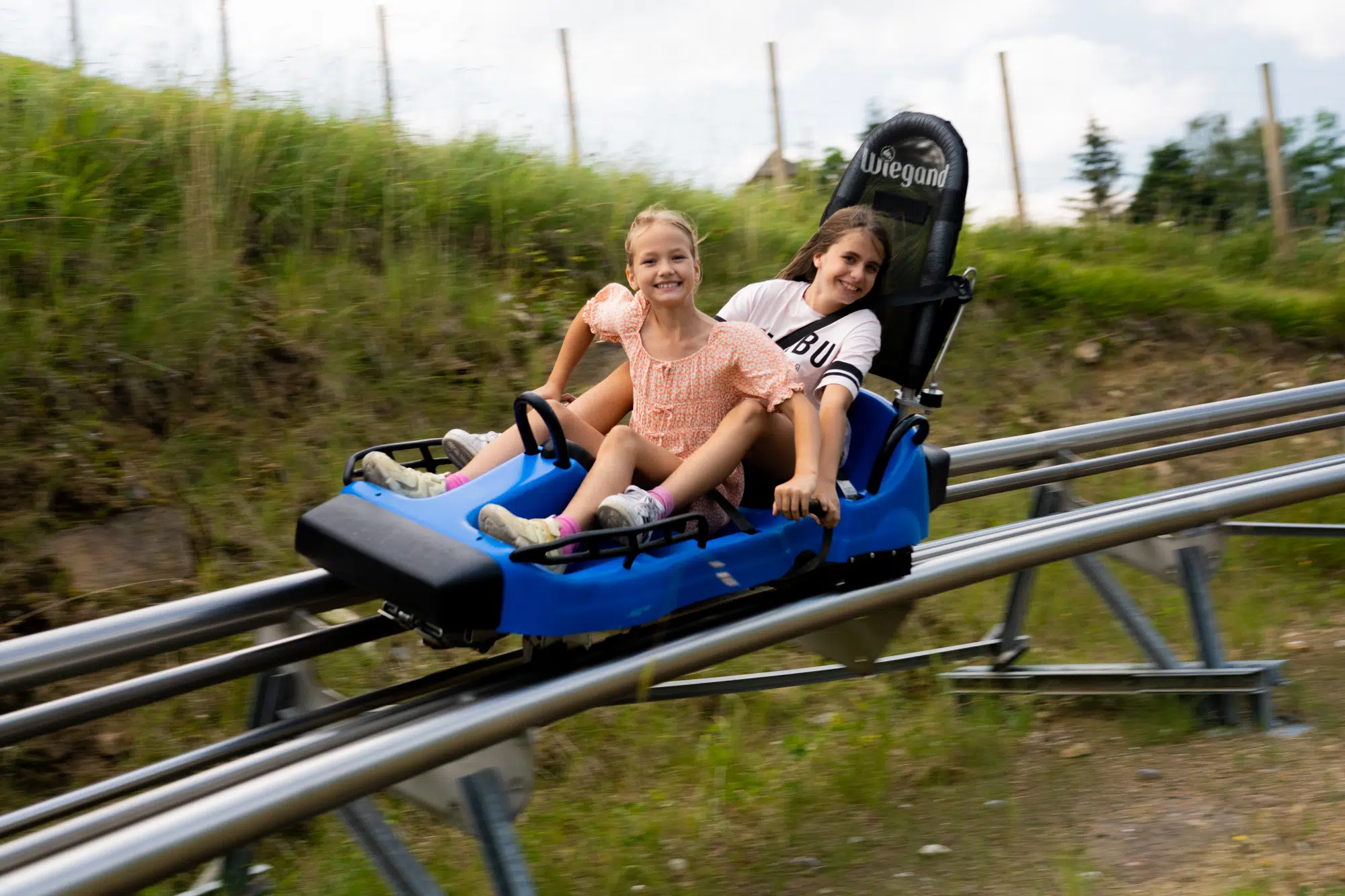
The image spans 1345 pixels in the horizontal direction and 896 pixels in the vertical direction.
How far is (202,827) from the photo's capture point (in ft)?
5.52

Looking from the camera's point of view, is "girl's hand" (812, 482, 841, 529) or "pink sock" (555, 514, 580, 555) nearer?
"pink sock" (555, 514, 580, 555)

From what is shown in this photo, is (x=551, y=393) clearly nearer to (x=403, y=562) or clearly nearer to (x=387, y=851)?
(x=403, y=562)

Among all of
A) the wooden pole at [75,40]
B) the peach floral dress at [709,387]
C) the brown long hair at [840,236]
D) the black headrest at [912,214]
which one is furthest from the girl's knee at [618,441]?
the wooden pole at [75,40]

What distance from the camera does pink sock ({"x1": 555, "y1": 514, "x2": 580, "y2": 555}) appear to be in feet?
7.70

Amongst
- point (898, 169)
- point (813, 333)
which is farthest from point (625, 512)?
point (898, 169)

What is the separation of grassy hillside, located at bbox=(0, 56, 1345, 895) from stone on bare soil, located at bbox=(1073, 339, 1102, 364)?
0.37 feet

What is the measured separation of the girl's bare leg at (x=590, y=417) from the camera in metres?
2.70

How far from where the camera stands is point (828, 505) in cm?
250

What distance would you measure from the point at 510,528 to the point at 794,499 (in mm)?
565

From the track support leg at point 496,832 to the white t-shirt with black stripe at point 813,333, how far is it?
108 centimetres

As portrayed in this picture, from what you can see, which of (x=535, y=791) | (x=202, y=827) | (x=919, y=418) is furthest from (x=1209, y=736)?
(x=202, y=827)

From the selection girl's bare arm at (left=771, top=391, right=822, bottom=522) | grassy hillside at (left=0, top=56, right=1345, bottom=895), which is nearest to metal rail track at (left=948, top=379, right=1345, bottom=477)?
grassy hillside at (left=0, top=56, right=1345, bottom=895)

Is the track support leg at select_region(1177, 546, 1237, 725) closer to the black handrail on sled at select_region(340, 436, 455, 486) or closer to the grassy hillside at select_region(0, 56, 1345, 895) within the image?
the grassy hillside at select_region(0, 56, 1345, 895)

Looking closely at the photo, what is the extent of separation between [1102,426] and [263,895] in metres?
2.68
